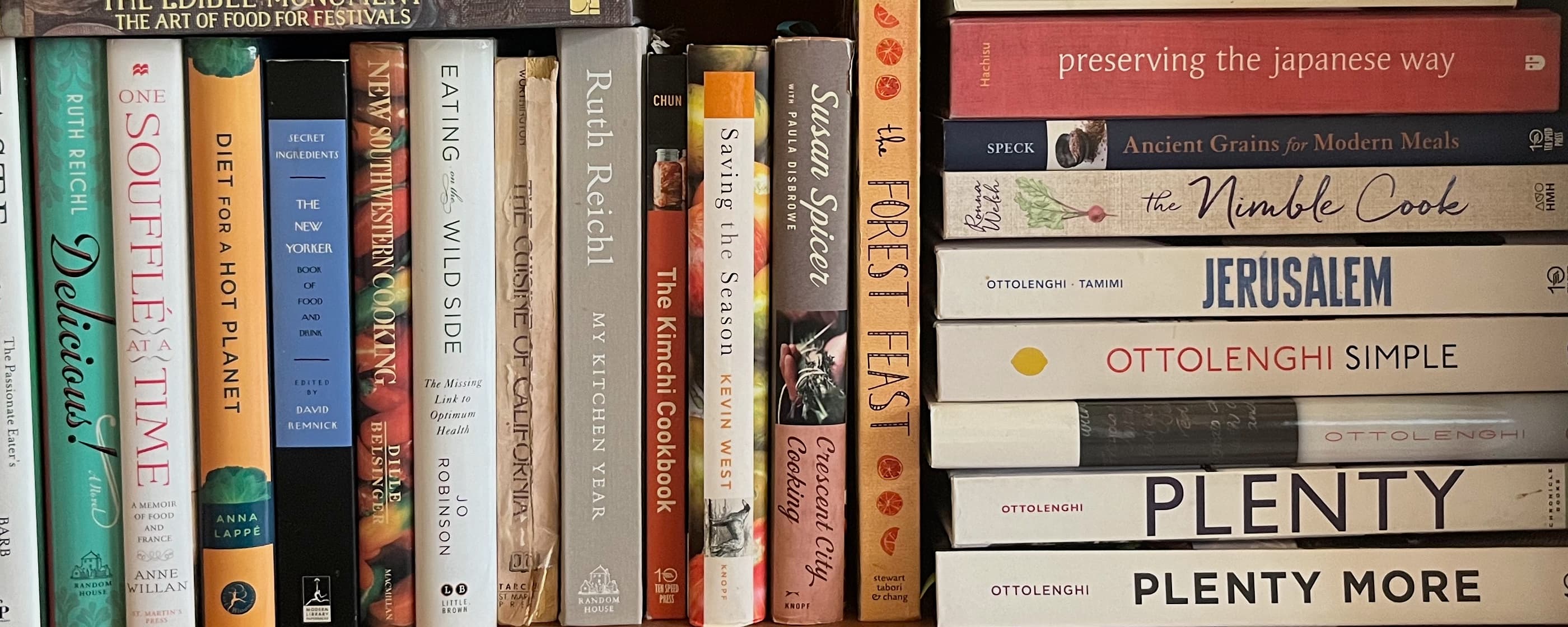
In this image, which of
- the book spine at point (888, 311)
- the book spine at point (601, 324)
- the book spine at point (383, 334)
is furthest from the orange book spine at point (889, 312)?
the book spine at point (383, 334)

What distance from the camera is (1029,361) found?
641 mm

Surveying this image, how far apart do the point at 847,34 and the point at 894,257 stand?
5.2 inches

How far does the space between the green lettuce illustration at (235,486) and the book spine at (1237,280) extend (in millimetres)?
333

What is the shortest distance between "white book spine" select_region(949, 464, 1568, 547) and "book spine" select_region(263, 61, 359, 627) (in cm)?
30

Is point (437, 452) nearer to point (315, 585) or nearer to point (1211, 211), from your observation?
point (315, 585)

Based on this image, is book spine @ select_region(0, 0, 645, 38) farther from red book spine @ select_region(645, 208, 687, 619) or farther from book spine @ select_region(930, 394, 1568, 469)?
book spine @ select_region(930, 394, 1568, 469)

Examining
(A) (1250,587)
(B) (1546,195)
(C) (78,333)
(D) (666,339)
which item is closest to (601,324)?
(D) (666,339)

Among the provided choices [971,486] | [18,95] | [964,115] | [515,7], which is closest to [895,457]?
[971,486]

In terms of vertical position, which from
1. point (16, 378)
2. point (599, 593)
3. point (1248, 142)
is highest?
point (1248, 142)

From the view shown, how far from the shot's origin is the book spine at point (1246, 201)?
633mm

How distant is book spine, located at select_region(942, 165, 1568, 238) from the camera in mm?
633

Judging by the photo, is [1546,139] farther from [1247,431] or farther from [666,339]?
[666,339]

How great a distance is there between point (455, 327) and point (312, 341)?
7 centimetres

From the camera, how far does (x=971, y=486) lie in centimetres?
64
